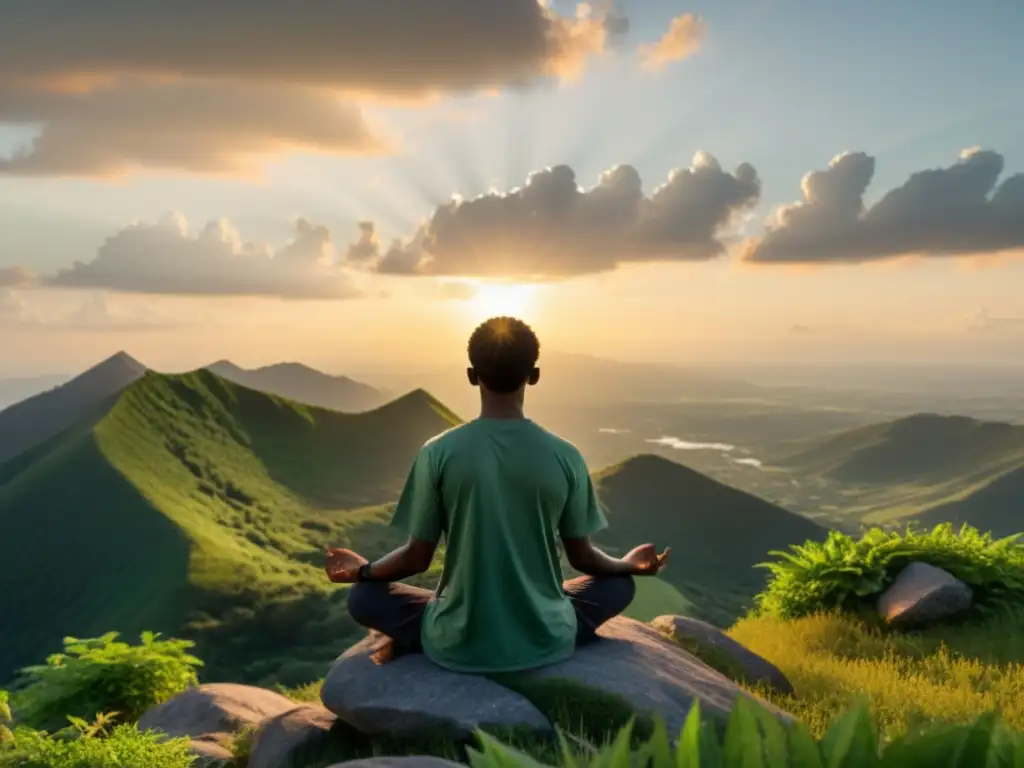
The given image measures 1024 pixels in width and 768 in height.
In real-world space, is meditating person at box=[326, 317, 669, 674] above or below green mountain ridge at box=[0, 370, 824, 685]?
above

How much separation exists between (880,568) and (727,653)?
16.0ft

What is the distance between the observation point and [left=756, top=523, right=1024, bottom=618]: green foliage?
12688 millimetres

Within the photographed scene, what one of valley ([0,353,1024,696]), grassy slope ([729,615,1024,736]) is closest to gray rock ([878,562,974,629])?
grassy slope ([729,615,1024,736])

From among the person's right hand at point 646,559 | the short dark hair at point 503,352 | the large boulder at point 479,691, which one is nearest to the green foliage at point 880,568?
the large boulder at point 479,691

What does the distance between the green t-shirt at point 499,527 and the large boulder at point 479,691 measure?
191mm

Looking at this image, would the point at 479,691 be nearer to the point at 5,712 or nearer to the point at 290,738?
the point at 290,738

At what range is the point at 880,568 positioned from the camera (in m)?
12.9

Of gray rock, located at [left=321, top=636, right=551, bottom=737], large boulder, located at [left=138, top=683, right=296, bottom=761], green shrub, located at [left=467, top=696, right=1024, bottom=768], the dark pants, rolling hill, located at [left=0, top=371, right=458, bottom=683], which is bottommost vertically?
rolling hill, located at [left=0, top=371, right=458, bottom=683]

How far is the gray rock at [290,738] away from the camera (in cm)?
713

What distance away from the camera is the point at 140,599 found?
7781cm

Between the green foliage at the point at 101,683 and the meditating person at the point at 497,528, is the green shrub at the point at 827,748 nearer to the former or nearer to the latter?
the meditating person at the point at 497,528

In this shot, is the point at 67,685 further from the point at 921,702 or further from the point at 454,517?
the point at 921,702

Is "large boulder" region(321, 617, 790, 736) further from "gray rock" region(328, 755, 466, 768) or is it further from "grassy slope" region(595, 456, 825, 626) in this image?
"grassy slope" region(595, 456, 825, 626)

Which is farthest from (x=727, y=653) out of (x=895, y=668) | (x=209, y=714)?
(x=209, y=714)
